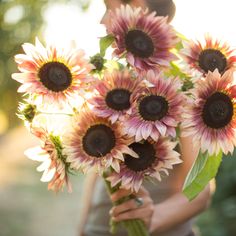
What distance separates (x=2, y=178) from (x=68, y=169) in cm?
1155

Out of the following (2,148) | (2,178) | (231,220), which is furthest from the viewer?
(2,148)

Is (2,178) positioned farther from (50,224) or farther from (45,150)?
(45,150)

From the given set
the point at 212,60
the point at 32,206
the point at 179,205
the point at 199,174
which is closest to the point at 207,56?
the point at 212,60

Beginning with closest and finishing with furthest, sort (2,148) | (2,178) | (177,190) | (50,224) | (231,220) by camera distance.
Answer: (177,190), (231,220), (50,224), (2,178), (2,148)

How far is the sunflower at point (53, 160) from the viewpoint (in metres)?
1.41

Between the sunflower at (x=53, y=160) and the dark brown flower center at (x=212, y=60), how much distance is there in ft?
1.12

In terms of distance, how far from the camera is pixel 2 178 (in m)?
12.8

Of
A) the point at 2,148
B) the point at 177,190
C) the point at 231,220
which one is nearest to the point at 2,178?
the point at 2,148

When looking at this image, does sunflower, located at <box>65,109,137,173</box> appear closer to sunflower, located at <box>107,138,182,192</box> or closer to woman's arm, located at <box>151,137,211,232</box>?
sunflower, located at <box>107,138,182,192</box>

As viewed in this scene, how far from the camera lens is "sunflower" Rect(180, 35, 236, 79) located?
56.6 inches

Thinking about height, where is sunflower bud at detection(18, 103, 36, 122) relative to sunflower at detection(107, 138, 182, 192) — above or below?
above

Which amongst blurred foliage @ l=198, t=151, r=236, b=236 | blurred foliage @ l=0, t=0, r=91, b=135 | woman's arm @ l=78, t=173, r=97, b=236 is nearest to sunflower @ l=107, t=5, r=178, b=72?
woman's arm @ l=78, t=173, r=97, b=236

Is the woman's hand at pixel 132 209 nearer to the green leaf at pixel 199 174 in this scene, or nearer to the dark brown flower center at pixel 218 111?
the green leaf at pixel 199 174

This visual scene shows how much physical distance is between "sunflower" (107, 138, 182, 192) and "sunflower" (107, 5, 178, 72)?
16 cm
